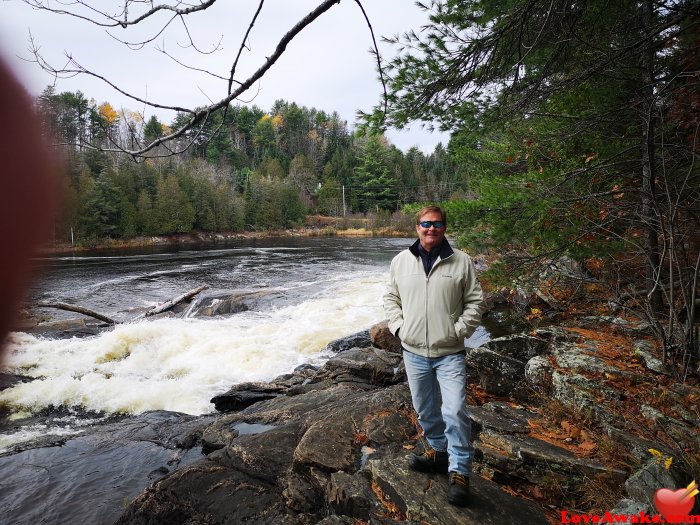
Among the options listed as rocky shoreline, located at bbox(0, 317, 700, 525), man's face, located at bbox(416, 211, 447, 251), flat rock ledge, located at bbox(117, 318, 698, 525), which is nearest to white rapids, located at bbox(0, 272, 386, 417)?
rocky shoreline, located at bbox(0, 317, 700, 525)

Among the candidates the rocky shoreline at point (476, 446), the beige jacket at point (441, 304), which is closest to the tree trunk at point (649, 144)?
the rocky shoreline at point (476, 446)

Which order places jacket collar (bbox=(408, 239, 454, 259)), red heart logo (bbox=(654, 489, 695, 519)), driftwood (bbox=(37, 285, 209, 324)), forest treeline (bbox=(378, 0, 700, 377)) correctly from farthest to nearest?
driftwood (bbox=(37, 285, 209, 324)) < forest treeline (bbox=(378, 0, 700, 377)) < jacket collar (bbox=(408, 239, 454, 259)) < red heart logo (bbox=(654, 489, 695, 519))

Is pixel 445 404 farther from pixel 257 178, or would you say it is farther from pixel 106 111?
pixel 257 178

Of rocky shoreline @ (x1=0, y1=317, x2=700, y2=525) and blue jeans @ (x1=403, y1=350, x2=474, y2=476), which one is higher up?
blue jeans @ (x1=403, y1=350, x2=474, y2=476)

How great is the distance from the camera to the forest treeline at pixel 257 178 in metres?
3.03

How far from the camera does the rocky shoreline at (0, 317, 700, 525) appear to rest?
133 inches

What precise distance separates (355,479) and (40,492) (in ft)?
13.8

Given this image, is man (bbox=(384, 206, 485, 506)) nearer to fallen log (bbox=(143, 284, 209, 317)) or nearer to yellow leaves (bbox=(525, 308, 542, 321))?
yellow leaves (bbox=(525, 308, 542, 321))

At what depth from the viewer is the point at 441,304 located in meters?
3.51

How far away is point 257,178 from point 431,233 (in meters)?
64.9

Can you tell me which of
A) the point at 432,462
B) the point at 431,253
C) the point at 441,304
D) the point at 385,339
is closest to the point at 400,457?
the point at 432,462

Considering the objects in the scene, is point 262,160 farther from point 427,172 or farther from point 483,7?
point 483,7

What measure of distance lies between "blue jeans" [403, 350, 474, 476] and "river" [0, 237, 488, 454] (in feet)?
9.60

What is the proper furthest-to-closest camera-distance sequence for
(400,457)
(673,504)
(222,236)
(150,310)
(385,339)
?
(222,236)
(150,310)
(385,339)
(400,457)
(673,504)
